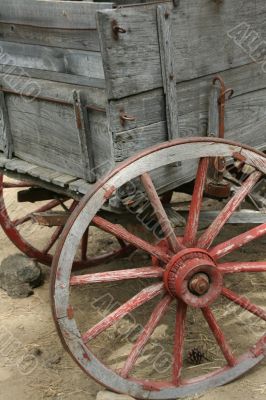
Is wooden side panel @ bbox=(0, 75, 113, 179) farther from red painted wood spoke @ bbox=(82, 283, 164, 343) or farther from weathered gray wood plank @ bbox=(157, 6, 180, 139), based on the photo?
red painted wood spoke @ bbox=(82, 283, 164, 343)

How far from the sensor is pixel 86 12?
268 cm

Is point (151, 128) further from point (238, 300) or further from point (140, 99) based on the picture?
point (238, 300)

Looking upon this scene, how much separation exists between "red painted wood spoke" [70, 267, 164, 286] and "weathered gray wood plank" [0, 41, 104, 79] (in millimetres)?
931

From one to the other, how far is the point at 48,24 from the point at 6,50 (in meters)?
0.47

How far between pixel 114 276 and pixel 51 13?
4.34 ft

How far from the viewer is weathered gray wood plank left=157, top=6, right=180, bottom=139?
272cm

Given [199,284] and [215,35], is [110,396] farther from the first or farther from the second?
[215,35]

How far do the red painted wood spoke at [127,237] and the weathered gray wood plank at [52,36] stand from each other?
0.81 meters

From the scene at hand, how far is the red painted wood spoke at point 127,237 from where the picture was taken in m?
2.79

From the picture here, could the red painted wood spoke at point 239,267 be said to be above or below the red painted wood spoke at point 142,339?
above

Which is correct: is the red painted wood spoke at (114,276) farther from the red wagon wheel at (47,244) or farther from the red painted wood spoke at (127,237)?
the red wagon wheel at (47,244)

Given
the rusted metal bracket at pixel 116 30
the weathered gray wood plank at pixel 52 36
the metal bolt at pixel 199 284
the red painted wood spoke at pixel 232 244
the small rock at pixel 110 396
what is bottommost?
the small rock at pixel 110 396

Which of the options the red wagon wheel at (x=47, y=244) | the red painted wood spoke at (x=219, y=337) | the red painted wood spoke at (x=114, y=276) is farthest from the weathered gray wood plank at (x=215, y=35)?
the red wagon wheel at (x=47, y=244)

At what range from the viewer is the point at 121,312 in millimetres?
2787
